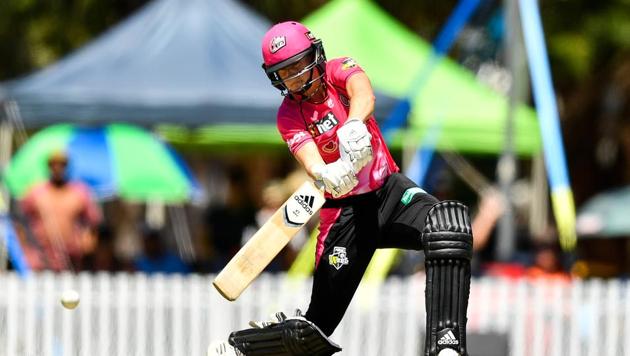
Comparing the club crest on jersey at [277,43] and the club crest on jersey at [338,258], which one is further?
the club crest on jersey at [338,258]

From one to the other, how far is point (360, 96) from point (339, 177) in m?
0.44

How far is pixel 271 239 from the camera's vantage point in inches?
244

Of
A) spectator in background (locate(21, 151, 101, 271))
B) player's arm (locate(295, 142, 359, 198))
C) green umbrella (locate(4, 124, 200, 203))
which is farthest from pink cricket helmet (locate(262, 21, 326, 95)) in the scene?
green umbrella (locate(4, 124, 200, 203))

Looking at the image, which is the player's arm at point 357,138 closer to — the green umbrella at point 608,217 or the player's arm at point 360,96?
the player's arm at point 360,96

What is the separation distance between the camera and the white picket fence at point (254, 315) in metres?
10.2

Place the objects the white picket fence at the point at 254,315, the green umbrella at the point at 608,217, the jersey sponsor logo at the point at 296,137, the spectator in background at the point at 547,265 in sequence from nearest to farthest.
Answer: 1. the jersey sponsor logo at the point at 296,137
2. the white picket fence at the point at 254,315
3. the spectator in background at the point at 547,265
4. the green umbrella at the point at 608,217

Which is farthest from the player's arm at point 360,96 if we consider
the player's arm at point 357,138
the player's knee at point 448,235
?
the player's knee at point 448,235

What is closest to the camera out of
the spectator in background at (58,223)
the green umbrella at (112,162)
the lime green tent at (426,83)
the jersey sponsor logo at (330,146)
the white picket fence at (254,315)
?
the jersey sponsor logo at (330,146)

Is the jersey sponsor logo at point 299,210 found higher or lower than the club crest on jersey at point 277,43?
lower

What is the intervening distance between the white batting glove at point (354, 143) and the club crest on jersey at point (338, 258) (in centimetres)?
66

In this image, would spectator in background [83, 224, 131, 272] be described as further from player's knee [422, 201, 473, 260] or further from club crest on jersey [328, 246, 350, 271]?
player's knee [422, 201, 473, 260]

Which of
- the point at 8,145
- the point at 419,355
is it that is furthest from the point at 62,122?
the point at 419,355

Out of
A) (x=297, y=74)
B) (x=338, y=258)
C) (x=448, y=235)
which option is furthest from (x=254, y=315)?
(x=448, y=235)

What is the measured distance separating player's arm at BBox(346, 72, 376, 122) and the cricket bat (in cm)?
35
